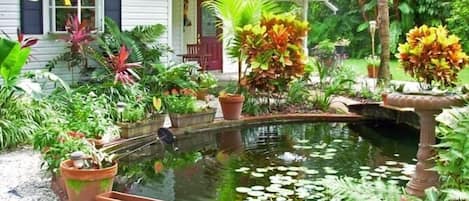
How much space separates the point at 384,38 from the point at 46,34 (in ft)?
20.2

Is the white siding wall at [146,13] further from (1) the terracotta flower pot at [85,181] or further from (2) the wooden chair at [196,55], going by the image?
(1) the terracotta flower pot at [85,181]

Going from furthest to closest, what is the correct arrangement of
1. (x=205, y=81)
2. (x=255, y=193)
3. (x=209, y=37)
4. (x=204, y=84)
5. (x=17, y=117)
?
(x=209, y=37) < (x=205, y=81) < (x=204, y=84) < (x=17, y=117) < (x=255, y=193)

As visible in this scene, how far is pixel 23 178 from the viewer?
18.5ft

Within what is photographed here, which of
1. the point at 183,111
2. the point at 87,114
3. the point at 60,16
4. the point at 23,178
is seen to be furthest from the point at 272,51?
the point at 23,178

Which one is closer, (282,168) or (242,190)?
(242,190)

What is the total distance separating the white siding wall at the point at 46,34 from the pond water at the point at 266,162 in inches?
127

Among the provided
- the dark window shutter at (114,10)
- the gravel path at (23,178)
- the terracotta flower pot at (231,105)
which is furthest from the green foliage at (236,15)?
the gravel path at (23,178)

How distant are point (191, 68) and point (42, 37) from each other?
7.93 ft

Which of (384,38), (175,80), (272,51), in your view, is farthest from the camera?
(384,38)

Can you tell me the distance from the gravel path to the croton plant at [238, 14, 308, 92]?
141 inches

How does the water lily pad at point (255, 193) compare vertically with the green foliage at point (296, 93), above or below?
below

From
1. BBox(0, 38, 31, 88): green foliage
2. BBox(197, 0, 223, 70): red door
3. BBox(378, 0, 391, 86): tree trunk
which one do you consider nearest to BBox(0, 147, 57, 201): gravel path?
BBox(0, 38, 31, 88): green foliage

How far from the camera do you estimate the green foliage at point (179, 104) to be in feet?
26.5

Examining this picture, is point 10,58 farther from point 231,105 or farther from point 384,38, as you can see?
point 384,38
